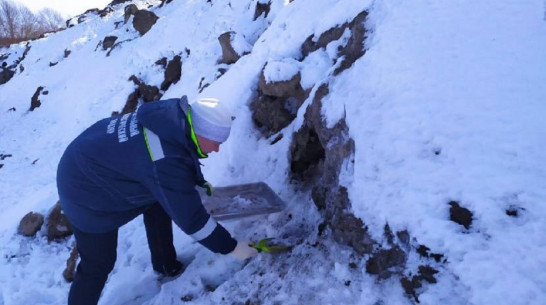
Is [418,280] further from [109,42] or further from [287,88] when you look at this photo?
[109,42]

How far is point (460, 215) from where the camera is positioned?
2.46 metres

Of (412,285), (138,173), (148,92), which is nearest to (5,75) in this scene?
(148,92)

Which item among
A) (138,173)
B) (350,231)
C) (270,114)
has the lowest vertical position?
(270,114)

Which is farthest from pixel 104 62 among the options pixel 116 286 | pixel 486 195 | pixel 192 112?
pixel 486 195

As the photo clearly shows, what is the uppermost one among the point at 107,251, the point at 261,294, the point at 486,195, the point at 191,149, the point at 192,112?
the point at 192,112

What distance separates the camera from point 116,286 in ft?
12.8

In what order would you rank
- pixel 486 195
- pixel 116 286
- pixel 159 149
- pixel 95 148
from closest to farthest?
pixel 486 195
pixel 159 149
pixel 95 148
pixel 116 286

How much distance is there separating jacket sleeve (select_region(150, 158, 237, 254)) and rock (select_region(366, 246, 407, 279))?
3.23ft

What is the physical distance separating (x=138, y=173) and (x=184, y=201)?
35cm

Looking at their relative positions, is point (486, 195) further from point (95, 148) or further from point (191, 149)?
point (95, 148)

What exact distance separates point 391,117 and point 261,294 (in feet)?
5.22

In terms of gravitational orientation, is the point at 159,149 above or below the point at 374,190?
above

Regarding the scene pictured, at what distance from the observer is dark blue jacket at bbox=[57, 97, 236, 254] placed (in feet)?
8.59

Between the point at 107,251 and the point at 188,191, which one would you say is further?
the point at 107,251
